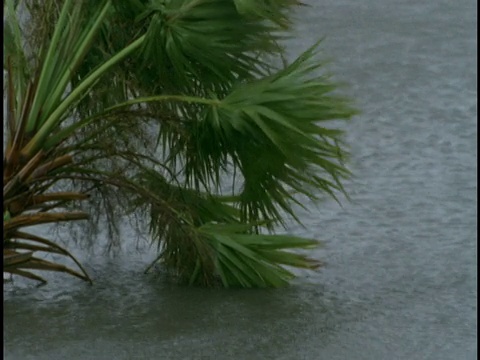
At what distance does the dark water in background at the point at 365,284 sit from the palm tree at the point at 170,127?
280 millimetres

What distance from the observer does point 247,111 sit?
22.9 ft

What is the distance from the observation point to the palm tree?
7.04m

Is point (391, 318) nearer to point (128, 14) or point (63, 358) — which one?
point (63, 358)

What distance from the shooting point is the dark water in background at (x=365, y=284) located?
20.8ft

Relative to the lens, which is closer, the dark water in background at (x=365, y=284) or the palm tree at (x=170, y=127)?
the dark water in background at (x=365, y=284)

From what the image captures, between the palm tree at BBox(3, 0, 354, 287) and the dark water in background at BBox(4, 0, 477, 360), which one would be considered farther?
the palm tree at BBox(3, 0, 354, 287)

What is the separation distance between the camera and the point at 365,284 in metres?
7.49

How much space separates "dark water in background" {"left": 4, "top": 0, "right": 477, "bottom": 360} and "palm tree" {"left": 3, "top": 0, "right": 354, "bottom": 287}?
28cm

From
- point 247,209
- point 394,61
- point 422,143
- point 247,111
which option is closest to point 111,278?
point 247,209

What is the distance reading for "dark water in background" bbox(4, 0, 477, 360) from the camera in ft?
20.8

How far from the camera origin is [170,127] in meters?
7.42

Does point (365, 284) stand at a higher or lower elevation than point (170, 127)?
lower

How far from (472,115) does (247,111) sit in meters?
3.93

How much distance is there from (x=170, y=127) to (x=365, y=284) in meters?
1.35
